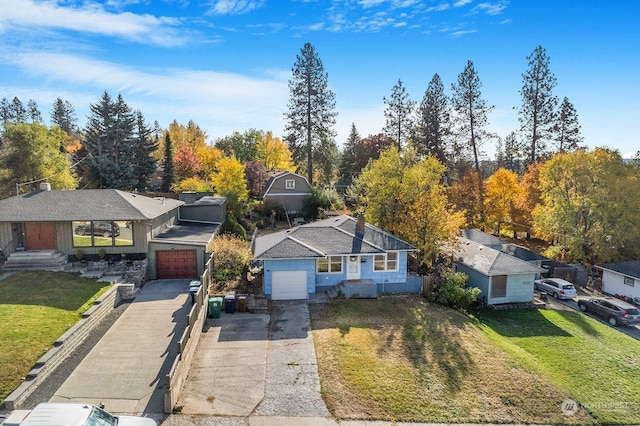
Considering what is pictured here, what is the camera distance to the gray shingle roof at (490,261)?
21719mm

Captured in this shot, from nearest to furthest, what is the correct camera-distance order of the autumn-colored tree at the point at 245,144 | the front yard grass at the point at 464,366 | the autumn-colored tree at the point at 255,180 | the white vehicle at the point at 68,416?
the white vehicle at the point at 68,416 → the front yard grass at the point at 464,366 → the autumn-colored tree at the point at 255,180 → the autumn-colored tree at the point at 245,144

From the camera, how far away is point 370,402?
36.6ft

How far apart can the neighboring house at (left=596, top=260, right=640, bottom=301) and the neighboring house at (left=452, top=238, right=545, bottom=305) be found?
8391 mm

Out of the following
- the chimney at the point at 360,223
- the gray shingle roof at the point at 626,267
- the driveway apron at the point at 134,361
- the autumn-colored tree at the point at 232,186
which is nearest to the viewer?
the driveway apron at the point at 134,361

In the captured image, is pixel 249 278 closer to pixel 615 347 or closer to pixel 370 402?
pixel 370 402

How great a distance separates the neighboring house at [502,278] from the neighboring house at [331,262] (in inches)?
175

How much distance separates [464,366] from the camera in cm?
1371

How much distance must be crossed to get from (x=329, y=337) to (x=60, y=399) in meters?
9.06

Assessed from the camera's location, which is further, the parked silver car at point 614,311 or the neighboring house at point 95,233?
the parked silver car at point 614,311

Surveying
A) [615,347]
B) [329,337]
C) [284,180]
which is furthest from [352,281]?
[284,180]

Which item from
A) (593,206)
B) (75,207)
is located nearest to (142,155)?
(75,207)

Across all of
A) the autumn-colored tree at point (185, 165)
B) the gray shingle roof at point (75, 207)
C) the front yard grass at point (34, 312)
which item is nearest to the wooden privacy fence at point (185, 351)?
the front yard grass at point (34, 312)

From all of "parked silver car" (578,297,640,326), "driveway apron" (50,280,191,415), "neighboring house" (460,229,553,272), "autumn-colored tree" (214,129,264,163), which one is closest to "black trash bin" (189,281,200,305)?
"driveway apron" (50,280,191,415)

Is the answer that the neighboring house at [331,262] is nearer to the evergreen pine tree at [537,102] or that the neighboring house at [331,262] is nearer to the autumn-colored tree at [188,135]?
the evergreen pine tree at [537,102]
